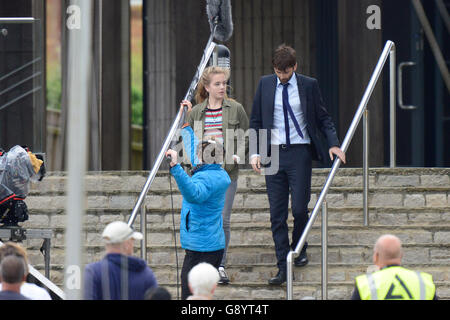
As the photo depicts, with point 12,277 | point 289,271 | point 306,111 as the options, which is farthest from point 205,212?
point 12,277

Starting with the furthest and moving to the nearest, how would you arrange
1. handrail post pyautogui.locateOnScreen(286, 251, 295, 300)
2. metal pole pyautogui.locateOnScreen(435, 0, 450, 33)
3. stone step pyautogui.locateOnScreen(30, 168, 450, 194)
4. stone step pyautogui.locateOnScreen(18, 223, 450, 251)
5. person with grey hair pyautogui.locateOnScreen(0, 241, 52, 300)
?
metal pole pyautogui.locateOnScreen(435, 0, 450, 33), stone step pyautogui.locateOnScreen(30, 168, 450, 194), stone step pyautogui.locateOnScreen(18, 223, 450, 251), handrail post pyautogui.locateOnScreen(286, 251, 295, 300), person with grey hair pyautogui.locateOnScreen(0, 241, 52, 300)

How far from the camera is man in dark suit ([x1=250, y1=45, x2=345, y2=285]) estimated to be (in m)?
7.33

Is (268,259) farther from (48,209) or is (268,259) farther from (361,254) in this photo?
(48,209)

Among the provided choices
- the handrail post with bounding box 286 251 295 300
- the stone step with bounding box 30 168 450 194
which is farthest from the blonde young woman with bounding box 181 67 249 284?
the stone step with bounding box 30 168 450 194

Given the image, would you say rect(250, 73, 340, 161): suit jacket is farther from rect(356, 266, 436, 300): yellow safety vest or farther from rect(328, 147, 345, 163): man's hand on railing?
rect(356, 266, 436, 300): yellow safety vest

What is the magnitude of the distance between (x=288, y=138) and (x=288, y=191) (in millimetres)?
362

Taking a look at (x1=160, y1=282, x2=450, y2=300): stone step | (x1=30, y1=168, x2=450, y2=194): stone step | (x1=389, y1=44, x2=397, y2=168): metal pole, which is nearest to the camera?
(x1=160, y1=282, x2=450, y2=300): stone step

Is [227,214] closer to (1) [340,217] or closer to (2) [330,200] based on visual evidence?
(1) [340,217]

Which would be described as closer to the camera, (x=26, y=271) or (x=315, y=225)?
(x=26, y=271)

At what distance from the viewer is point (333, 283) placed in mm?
7379

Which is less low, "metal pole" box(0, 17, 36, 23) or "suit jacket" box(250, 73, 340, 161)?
"metal pole" box(0, 17, 36, 23)

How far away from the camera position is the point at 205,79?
732 centimetres

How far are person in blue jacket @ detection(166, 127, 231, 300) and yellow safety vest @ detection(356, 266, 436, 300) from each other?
1.58 metres
